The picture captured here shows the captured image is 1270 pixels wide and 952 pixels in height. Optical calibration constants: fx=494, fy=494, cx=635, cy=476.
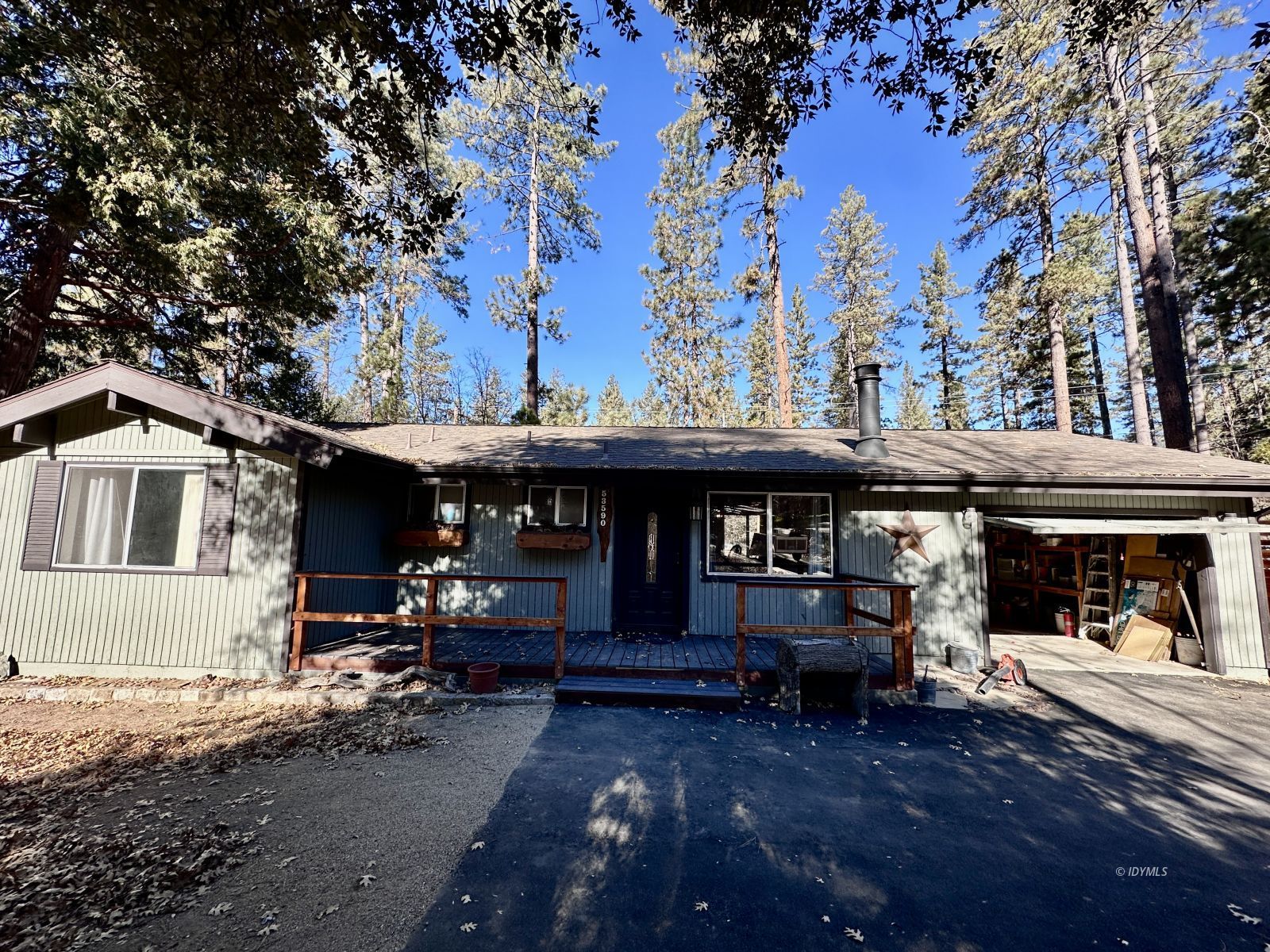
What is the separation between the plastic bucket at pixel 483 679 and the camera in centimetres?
517

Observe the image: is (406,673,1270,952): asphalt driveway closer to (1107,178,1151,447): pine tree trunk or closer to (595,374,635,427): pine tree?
(1107,178,1151,447): pine tree trunk

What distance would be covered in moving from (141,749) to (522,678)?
3.16 meters

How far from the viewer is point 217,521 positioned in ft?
18.8

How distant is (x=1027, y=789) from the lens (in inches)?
145

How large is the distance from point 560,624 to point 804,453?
15.4 ft

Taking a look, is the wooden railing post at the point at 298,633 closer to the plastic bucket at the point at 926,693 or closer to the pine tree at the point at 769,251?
the plastic bucket at the point at 926,693

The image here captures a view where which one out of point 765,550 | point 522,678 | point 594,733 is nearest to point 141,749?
point 522,678

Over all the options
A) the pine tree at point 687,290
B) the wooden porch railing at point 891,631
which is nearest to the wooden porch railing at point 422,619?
the wooden porch railing at point 891,631

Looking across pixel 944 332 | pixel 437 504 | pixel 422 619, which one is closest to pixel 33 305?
pixel 437 504

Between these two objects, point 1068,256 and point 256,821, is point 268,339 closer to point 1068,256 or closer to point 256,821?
point 256,821

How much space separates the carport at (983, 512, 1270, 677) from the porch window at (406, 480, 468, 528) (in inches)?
309

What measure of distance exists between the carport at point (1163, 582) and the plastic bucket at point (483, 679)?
682cm

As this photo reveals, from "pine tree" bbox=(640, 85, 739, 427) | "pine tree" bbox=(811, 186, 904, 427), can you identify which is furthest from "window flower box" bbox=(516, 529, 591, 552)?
"pine tree" bbox=(811, 186, 904, 427)

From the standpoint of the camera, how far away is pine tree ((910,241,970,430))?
879 inches
